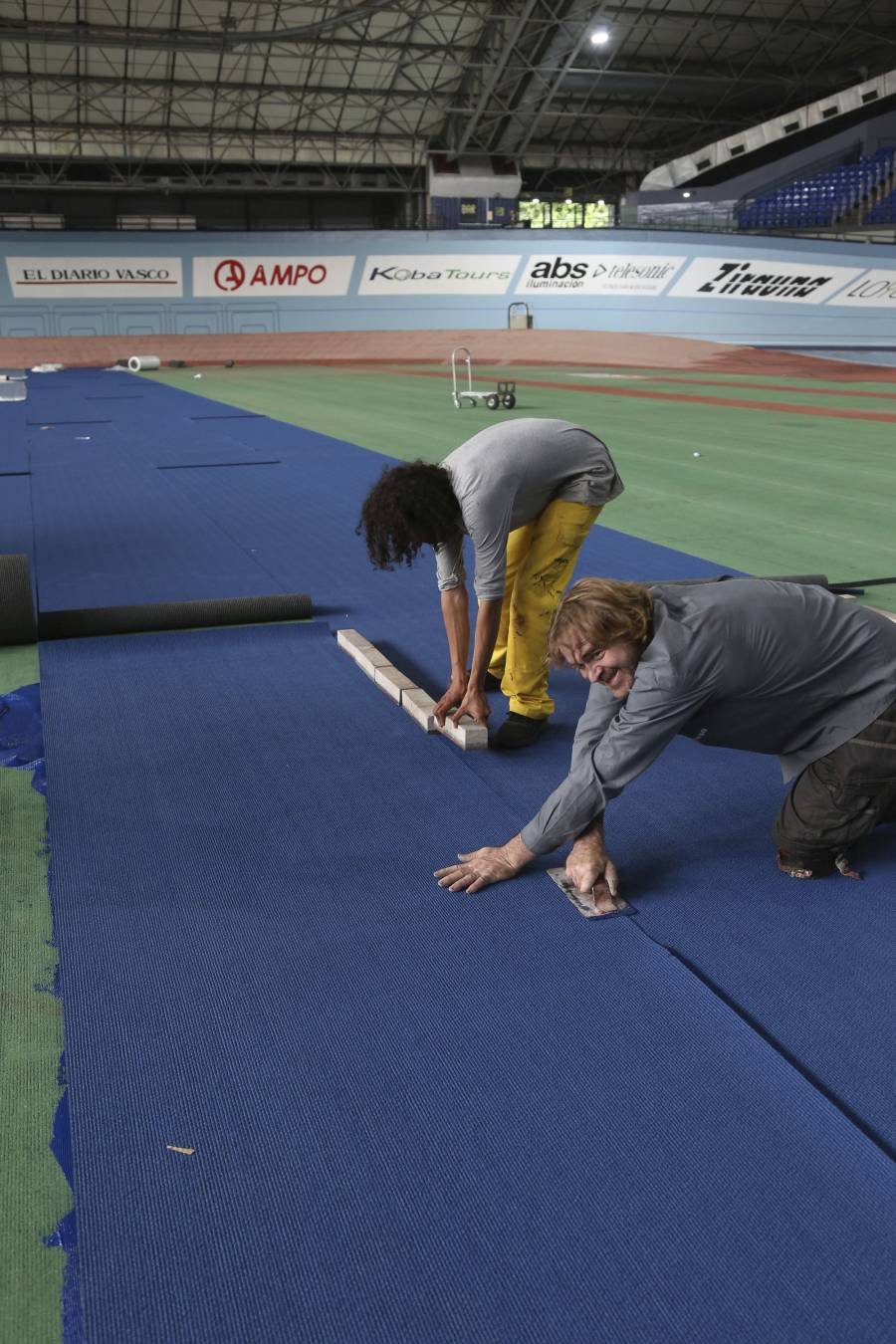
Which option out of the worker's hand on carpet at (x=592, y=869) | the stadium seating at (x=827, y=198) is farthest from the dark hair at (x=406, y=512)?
the stadium seating at (x=827, y=198)

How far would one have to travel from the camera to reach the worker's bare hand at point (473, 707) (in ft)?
14.6

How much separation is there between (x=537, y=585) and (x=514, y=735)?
66 cm

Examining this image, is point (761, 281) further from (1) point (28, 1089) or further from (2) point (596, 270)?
(1) point (28, 1089)

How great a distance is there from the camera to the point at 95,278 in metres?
32.9

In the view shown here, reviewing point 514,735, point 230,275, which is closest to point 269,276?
point 230,275

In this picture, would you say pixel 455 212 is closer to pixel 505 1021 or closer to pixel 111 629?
pixel 111 629

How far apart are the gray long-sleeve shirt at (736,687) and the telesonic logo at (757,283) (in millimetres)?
32344

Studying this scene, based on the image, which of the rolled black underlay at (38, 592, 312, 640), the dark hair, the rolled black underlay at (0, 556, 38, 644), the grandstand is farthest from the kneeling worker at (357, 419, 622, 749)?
the rolled black underlay at (0, 556, 38, 644)

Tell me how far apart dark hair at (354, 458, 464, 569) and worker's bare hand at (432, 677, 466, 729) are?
718mm

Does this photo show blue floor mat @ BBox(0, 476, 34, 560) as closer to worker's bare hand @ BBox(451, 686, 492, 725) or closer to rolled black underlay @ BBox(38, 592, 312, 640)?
rolled black underlay @ BBox(38, 592, 312, 640)

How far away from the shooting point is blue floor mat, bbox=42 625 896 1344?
210 cm

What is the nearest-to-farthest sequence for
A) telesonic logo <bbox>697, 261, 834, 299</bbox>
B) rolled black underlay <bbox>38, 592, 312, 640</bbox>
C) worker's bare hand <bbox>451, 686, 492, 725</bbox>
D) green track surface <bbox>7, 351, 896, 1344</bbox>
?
green track surface <bbox>7, 351, 896, 1344</bbox> → worker's bare hand <bbox>451, 686, 492, 725</bbox> → rolled black underlay <bbox>38, 592, 312, 640</bbox> → telesonic logo <bbox>697, 261, 834, 299</bbox>

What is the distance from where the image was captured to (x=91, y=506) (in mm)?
10031

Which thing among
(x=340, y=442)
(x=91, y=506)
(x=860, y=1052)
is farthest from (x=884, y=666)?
(x=340, y=442)
